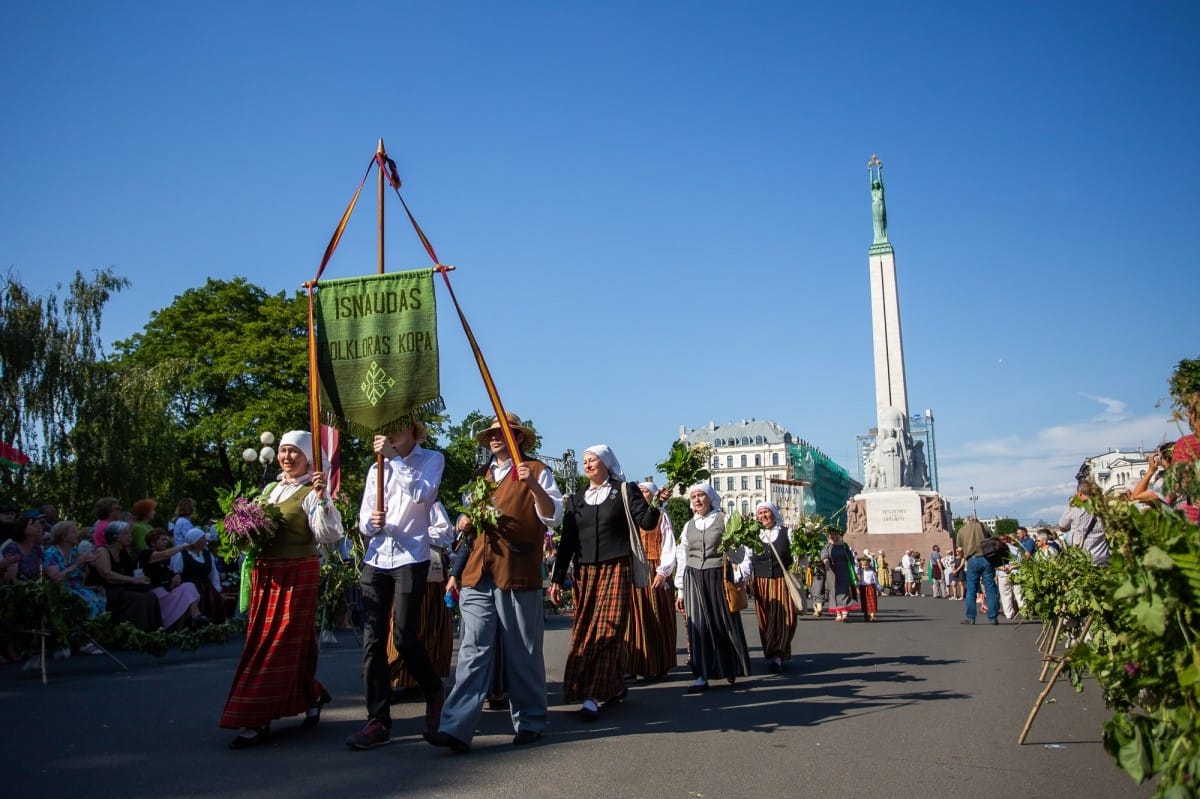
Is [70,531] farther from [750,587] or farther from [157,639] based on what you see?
[750,587]

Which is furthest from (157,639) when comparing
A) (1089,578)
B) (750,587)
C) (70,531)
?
(1089,578)

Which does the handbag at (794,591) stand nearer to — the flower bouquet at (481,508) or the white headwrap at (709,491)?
the white headwrap at (709,491)

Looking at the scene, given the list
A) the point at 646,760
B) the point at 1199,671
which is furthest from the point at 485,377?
the point at 1199,671

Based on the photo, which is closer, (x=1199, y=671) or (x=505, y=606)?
(x=1199, y=671)

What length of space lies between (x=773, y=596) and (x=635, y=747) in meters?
5.56

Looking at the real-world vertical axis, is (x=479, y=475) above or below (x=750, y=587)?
above

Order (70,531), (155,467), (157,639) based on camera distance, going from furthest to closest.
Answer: (155,467) < (70,531) < (157,639)

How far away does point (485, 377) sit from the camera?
693 centimetres

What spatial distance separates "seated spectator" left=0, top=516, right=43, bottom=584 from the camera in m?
11.2

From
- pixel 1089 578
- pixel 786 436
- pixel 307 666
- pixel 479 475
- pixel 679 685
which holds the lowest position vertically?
pixel 679 685

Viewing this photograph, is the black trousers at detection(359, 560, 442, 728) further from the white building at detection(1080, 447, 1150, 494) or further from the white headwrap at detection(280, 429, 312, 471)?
the white building at detection(1080, 447, 1150, 494)

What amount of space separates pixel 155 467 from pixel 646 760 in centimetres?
2645

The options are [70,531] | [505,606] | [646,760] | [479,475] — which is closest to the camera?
[646,760]

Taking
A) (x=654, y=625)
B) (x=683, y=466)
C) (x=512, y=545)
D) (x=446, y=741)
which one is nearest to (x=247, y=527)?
(x=512, y=545)
